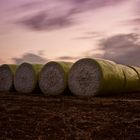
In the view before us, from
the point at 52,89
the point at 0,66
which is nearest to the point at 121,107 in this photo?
the point at 52,89

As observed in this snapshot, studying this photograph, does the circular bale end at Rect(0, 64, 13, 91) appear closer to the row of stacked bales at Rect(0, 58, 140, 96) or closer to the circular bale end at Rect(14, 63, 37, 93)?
the row of stacked bales at Rect(0, 58, 140, 96)

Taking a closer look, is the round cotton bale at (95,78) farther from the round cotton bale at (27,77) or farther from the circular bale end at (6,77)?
the circular bale end at (6,77)

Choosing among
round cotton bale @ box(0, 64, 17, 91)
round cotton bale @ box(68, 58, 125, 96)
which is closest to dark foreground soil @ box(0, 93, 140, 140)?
round cotton bale @ box(68, 58, 125, 96)

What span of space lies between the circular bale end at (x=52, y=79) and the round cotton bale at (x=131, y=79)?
2.12m

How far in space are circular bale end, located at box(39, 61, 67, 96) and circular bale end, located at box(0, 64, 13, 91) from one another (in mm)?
2053

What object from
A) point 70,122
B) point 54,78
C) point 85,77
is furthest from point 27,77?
point 70,122

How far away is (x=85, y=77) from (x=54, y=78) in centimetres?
144

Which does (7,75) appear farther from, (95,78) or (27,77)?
(95,78)

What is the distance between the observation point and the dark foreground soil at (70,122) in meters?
5.56

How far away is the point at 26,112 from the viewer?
784 centimetres

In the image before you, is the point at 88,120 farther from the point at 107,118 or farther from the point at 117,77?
the point at 117,77

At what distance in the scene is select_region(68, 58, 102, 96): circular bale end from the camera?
1144 cm

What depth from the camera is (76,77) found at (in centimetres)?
1202

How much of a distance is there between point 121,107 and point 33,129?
3.25 metres
